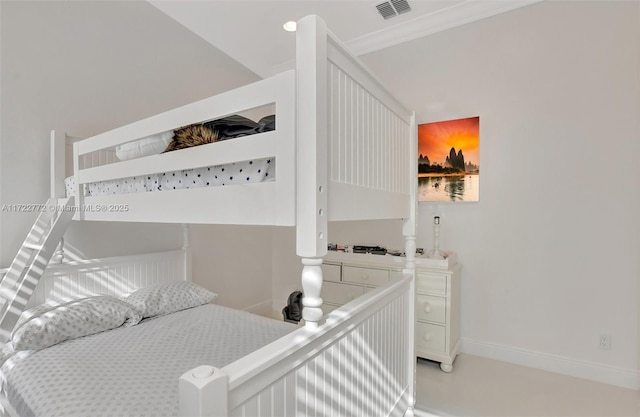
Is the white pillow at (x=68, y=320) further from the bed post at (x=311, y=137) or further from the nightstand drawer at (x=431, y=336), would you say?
the nightstand drawer at (x=431, y=336)

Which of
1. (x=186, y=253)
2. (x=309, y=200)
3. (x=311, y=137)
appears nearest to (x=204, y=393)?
(x=309, y=200)

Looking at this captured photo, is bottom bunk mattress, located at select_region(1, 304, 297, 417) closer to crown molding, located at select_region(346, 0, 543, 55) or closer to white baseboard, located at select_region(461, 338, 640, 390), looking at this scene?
white baseboard, located at select_region(461, 338, 640, 390)

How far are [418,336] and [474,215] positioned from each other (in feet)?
3.50

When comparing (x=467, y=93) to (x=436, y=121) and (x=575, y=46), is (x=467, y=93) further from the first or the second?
(x=575, y=46)

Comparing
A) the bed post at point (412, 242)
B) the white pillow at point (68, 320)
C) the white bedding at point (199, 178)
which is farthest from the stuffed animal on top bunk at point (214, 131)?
the white pillow at point (68, 320)

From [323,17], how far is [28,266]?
275cm

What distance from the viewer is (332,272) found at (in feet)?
9.07

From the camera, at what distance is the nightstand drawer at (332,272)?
2.74m

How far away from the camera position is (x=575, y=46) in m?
2.23

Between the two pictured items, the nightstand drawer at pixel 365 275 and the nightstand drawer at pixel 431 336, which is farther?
the nightstand drawer at pixel 365 275

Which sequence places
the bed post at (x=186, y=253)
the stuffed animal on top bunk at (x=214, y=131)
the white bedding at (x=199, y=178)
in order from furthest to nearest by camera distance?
1. the bed post at (x=186, y=253)
2. the stuffed animal on top bunk at (x=214, y=131)
3. the white bedding at (x=199, y=178)

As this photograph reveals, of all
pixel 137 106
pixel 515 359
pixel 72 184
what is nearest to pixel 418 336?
pixel 515 359

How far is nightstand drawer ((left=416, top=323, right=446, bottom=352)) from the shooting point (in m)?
2.31

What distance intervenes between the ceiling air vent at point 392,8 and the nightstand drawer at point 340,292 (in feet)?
7.52
